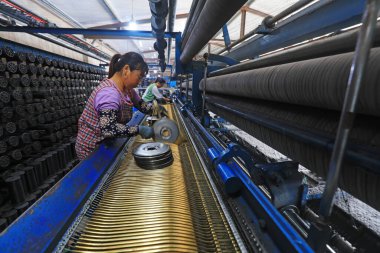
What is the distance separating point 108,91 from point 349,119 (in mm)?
1475

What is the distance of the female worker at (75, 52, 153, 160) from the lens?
1.50m

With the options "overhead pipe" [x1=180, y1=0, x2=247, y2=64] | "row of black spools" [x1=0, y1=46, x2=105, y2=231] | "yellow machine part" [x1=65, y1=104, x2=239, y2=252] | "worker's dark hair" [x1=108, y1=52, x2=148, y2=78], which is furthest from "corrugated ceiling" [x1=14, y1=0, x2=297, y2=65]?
"yellow machine part" [x1=65, y1=104, x2=239, y2=252]

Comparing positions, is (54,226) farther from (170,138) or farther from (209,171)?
(170,138)

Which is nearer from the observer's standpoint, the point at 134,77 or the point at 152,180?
the point at 152,180

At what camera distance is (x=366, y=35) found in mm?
390

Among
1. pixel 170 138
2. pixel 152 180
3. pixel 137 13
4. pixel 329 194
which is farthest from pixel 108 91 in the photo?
pixel 137 13

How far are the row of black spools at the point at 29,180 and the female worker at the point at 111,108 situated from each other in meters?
1.63

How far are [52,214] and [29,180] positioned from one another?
9.17ft

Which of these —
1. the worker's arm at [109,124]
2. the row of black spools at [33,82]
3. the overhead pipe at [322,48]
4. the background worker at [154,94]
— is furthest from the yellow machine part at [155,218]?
the background worker at [154,94]

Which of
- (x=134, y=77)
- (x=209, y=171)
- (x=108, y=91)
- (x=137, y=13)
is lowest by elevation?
(x=209, y=171)

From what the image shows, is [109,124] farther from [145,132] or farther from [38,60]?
[38,60]

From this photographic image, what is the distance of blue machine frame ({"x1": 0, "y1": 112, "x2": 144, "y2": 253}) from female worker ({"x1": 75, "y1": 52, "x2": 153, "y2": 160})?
338mm

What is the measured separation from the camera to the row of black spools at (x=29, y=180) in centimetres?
257

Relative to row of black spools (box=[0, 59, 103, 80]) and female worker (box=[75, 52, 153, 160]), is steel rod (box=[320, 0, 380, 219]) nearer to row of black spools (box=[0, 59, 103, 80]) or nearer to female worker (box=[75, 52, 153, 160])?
female worker (box=[75, 52, 153, 160])
